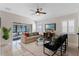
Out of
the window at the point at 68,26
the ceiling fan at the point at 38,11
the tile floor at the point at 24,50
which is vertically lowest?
the tile floor at the point at 24,50

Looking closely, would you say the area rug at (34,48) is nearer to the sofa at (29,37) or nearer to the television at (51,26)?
the sofa at (29,37)

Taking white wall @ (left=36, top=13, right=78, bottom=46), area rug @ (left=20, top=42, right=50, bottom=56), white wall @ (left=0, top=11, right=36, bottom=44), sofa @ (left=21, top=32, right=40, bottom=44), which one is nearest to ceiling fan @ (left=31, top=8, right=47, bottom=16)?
white wall @ (left=36, top=13, right=78, bottom=46)

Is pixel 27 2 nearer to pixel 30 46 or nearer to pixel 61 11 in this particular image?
pixel 61 11

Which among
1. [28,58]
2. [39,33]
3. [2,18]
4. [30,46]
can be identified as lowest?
[28,58]

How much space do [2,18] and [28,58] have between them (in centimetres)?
113

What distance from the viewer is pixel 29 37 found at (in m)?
2.33

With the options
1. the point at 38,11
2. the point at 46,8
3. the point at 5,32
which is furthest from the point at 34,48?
the point at 46,8

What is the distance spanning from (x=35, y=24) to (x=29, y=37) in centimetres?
37

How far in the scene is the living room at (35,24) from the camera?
7.01 ft

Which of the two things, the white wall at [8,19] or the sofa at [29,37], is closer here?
the white wall at [8,19]

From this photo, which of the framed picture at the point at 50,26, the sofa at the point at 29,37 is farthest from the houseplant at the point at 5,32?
the framed picture at the point at 50,26

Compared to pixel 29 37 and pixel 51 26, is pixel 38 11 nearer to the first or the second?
pixel 51 26

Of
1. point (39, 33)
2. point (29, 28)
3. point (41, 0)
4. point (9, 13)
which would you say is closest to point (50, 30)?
point (39, 33)

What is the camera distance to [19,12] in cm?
223
